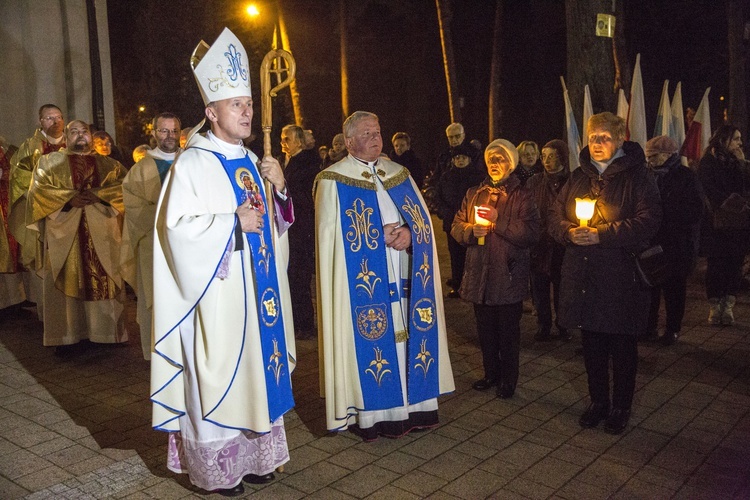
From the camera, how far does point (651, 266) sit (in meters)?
5.04

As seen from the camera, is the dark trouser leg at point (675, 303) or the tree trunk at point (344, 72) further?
the tree trunk at point (344, 72)

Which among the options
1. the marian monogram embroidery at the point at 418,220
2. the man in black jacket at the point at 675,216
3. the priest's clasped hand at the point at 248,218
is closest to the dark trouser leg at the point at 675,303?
the man in black jacket at the point at 675,216

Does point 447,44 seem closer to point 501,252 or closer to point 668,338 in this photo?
point 668,338

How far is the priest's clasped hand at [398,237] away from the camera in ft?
16.7

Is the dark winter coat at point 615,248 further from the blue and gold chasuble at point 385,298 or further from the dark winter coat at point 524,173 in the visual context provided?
the dark winter coat at point 524,173

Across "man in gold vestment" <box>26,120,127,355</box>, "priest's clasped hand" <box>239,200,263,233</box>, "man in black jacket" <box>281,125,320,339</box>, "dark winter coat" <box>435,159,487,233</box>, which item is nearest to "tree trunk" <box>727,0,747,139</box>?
"dark winter coat" <box>435,159,487,233</box>

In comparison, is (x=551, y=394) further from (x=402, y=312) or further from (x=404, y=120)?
(x=404, y=120)

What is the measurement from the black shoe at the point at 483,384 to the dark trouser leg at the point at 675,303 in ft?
7.53

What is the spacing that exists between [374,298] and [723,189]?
15.8 ft

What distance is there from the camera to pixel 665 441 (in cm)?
493

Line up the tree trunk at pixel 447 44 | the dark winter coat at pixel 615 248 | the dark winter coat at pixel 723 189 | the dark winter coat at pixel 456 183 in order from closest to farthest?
the dark winter coat at pixel 615 248
the dark winter coat at pixel 723 189
the dark winter coat at pixel 456 183
the tree trunk at pixel 447 44

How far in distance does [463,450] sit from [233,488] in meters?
1.51

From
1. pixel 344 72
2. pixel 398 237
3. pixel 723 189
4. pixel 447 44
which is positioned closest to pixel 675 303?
pixel 723 189

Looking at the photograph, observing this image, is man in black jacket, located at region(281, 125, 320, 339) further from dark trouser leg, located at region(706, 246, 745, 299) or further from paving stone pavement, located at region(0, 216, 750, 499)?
dark trouser leg, located at region(706, 246, 745, 299)
